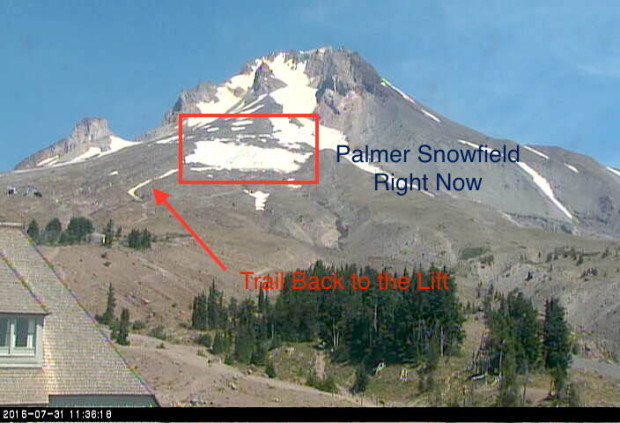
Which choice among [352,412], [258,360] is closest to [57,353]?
[352,412]

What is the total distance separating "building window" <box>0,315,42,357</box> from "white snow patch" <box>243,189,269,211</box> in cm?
14104

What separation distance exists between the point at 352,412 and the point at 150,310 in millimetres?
77865

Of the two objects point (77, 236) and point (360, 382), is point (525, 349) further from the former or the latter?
point (77, 236)

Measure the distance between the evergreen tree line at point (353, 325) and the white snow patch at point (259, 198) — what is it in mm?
80859

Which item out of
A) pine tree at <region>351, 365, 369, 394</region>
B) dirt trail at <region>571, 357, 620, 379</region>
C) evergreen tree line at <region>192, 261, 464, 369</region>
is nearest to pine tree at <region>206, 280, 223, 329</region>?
evergreen tree line at <region>192, 261, 464, 369</region>

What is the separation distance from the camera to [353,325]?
65.5m

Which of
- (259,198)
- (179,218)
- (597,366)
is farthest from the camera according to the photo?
(259,198)

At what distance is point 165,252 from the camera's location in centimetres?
10419

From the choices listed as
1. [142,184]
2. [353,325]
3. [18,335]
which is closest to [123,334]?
[353,325]

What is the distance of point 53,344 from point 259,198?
15059 centimetres

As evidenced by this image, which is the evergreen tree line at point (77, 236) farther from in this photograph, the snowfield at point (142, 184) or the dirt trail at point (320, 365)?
the snowfield at point (142, 184)

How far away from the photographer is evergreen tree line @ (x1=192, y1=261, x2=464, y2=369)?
61.2 metres

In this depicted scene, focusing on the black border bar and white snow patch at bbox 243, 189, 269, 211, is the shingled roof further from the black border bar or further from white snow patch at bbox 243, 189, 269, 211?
white snow patch at bbox 243, 189, 269, 211

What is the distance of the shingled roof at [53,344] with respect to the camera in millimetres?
13367
